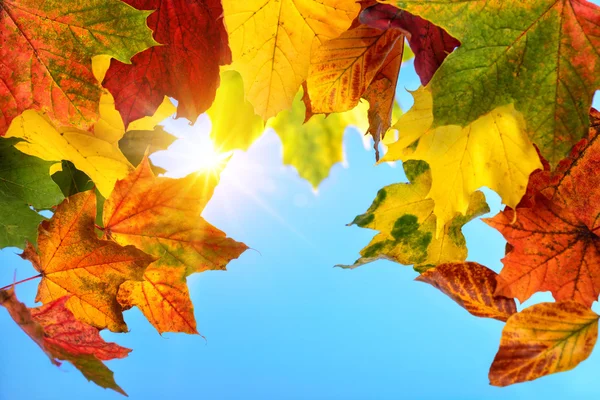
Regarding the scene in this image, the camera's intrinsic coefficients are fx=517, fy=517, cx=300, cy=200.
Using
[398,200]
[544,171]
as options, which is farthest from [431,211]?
[544,171]

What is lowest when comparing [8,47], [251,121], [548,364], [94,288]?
[548,364]

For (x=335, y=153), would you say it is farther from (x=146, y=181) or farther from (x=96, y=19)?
(x=96, y=19)

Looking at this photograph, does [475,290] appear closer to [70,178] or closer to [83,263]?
[83,263]

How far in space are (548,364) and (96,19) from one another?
653mm

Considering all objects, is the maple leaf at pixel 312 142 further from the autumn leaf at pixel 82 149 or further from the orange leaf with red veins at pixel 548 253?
the orange leaf with red veins at pixel 548 253

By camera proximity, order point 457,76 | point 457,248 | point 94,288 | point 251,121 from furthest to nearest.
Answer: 1. point 251,121
2. point 457,248
3. point 94,288
4. point 457,76

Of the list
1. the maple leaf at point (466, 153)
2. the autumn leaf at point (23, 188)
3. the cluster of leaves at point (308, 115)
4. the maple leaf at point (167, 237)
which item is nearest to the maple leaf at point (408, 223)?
the cluster of leaves at point (308, 115)

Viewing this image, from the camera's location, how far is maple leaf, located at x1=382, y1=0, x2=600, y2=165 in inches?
21.7

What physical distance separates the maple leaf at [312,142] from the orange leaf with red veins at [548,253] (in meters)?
0.53

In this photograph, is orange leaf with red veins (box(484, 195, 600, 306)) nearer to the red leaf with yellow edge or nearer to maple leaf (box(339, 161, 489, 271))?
the red leaf with yellow edge

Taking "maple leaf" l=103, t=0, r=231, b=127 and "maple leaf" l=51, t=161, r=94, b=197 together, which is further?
"maple leaf" l=51, t=161, r=94, b=197

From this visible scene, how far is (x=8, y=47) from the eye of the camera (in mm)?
611

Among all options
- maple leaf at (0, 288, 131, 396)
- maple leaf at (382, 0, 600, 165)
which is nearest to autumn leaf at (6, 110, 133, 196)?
maple leaf at (0, 288, 131, 396)

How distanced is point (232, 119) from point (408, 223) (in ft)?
1.24
